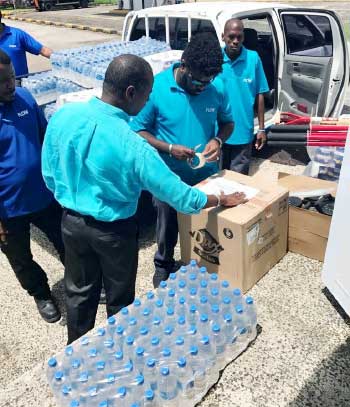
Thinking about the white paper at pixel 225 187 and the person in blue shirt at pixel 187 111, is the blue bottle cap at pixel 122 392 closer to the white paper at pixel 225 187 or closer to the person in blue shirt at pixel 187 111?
the person in blue shirt at pixel 187 111

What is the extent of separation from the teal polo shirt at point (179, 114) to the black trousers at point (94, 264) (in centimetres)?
90

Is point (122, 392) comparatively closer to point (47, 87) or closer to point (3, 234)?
point (3, 234)

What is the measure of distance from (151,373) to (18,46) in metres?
4.41

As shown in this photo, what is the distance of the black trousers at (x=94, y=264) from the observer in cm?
244

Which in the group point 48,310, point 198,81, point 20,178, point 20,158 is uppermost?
point 198,81

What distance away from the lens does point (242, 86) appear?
419cm

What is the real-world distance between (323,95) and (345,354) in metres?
4.07

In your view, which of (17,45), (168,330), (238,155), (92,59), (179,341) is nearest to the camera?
(179,341)

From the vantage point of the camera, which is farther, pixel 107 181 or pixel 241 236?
pixel 241 236

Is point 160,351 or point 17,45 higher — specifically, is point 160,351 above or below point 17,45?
below

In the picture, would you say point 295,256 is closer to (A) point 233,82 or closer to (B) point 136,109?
(A) point 233,82

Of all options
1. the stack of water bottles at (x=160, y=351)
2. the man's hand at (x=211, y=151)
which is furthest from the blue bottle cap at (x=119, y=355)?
the man's hand at (x=211, y=151)

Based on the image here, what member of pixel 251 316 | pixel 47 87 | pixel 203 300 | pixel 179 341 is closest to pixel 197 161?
pixel 203 300

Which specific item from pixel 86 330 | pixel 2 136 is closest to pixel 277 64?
pixel 2 136
